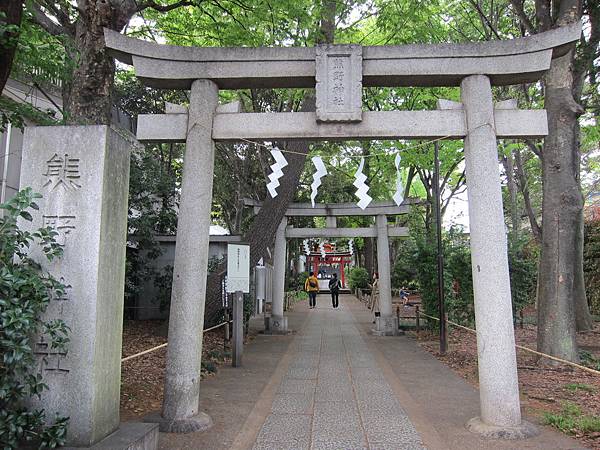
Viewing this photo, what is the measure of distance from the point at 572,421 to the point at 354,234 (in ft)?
31.5

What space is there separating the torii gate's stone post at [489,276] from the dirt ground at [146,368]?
156 inches

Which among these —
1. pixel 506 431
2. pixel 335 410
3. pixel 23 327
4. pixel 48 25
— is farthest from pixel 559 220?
pixel 48 25

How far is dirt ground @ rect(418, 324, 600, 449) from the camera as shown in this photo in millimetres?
5750

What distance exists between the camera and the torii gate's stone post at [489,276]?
480cm

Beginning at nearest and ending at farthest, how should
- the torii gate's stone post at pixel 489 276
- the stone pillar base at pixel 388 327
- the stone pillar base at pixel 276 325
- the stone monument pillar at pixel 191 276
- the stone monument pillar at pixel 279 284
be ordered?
1. the torii gate's stone post at pixel 489 276
2. the stone monument pillar at pixel 191 276
3. the stone pillar base at pixel 388 327
4. the stone pillar base at pixel 276 325
5. the stone monument pillar at pixel 279 284

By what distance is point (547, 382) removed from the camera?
23.9 feet

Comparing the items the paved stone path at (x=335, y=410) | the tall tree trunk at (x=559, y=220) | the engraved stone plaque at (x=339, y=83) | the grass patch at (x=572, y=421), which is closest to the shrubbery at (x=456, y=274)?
the paved stone path at (x=335, y=410)

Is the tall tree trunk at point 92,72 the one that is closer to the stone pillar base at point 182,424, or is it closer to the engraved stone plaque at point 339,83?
the engraved stone plaque at point 339,83

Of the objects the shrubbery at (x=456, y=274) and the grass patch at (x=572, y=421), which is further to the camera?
the shrubbery at (x=456, y=274)

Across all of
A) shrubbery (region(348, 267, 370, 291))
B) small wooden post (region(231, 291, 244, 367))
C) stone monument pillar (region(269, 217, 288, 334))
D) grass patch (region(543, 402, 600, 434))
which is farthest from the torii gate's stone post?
shrubbery (region(348, 267, 370, 291))

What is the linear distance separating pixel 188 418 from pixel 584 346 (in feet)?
31.4

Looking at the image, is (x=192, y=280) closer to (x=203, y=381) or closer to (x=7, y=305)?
(x=7, y=305)

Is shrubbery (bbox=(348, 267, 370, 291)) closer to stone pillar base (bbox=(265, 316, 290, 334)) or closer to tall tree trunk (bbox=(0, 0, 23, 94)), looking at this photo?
stone pillar base (bbox=(265, 316, 290, 334))

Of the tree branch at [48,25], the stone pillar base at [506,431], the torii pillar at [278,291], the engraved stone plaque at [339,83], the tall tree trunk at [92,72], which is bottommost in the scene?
the stone pillar base at [506,431]
